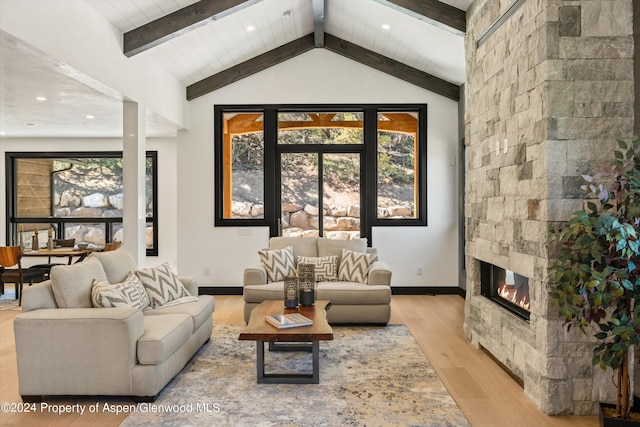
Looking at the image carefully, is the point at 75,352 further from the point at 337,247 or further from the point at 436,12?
the point at 436,12

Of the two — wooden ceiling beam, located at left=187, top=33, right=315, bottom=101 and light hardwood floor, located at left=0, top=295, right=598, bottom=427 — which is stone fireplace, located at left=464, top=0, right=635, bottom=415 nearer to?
light hardwood floor, located at left=0, top=295, right=598, bottom=427

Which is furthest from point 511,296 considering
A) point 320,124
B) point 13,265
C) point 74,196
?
point 74,196

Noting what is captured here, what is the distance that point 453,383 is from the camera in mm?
3734

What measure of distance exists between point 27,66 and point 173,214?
506 cm

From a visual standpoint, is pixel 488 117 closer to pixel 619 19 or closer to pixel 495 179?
pixel 495 179

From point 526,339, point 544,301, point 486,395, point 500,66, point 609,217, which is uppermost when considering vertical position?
point 500,66

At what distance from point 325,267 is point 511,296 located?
2.34 m

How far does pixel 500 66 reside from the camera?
407cm

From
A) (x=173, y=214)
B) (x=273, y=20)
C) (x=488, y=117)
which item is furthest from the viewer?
(x=173, y=214)

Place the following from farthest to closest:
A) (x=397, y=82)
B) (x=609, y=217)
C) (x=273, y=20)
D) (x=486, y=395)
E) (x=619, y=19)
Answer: (x=397, y=82), (x=273, y=20), (x=486, y=395), (x=619, y=19), (x=609, y=217)

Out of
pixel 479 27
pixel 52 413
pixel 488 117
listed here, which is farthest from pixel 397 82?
pixel 52 413

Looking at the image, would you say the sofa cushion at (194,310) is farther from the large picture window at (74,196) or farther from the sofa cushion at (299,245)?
the large picture window at (74,196)

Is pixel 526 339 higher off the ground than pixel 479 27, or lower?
lower

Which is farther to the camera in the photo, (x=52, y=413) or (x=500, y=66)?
(x=500, y=66)
